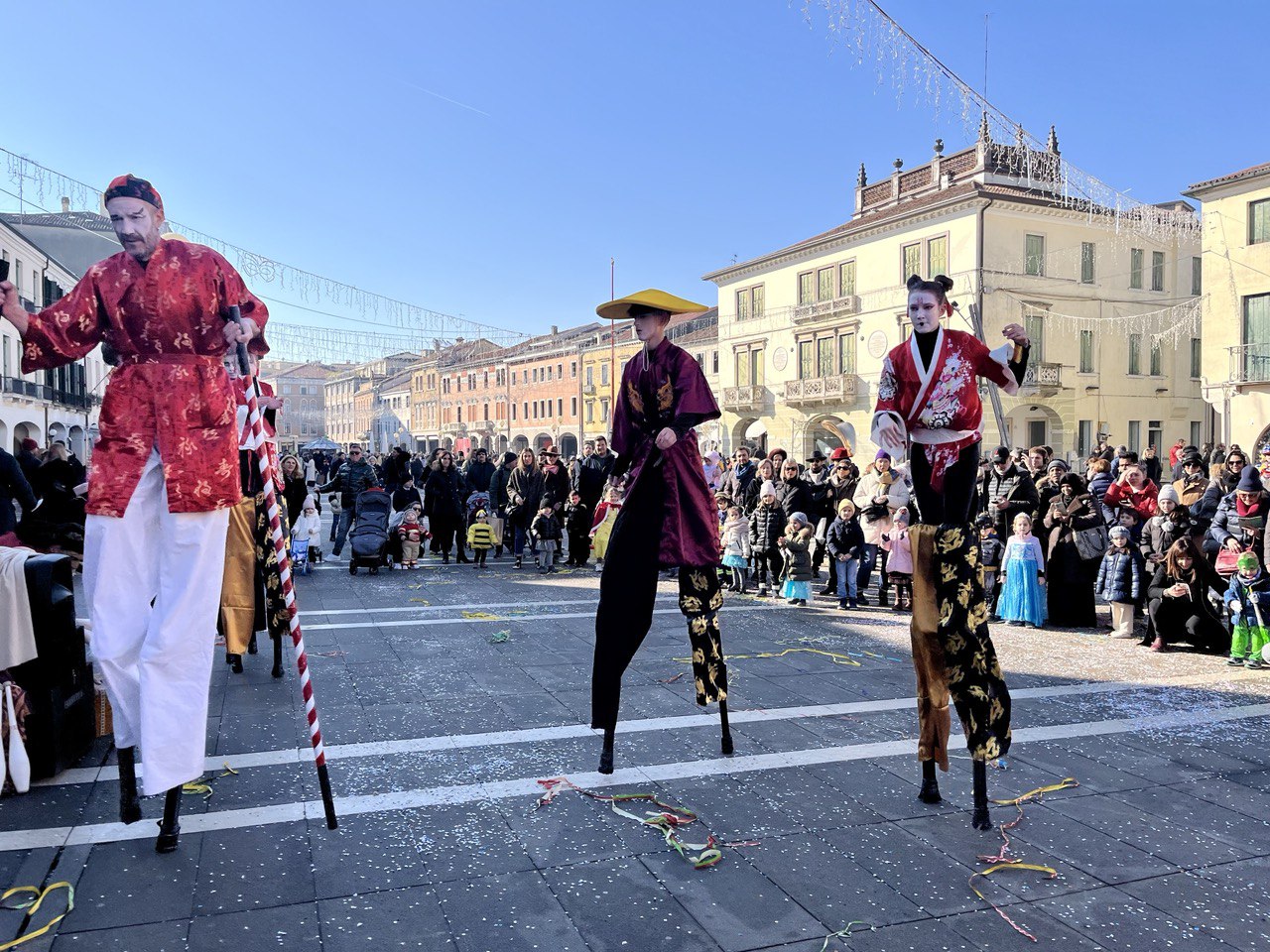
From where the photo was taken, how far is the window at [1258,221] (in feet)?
82.3

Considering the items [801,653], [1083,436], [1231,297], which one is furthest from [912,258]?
[801,653]

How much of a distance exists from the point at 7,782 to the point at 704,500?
→ 321cm

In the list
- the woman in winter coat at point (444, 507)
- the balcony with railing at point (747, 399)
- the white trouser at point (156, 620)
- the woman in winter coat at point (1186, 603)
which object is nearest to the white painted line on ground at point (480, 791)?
the white trouser at point (156, 620)

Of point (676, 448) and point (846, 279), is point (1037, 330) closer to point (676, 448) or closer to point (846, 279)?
point (846, 279)

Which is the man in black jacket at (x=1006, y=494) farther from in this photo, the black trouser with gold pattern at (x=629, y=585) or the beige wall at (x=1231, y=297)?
the beige wall at (x=1231, y=297)

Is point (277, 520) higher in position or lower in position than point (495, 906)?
higher

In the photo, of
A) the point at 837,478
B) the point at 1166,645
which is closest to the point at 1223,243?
the point at 837,478

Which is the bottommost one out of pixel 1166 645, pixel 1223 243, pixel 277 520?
pixel 1166 645

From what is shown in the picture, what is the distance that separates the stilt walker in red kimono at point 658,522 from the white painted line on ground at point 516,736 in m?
0.56

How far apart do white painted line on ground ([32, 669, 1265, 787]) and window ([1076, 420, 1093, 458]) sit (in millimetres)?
31510

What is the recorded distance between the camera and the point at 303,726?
494cm

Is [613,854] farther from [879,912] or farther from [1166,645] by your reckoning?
[1166,645]

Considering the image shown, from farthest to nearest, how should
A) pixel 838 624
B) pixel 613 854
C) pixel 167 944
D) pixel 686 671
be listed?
pixel 838 624 → pixel 686 671 → pixel 613 854 → pixel 167 944

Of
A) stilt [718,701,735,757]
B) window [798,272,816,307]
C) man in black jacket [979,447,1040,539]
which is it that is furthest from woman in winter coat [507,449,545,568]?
window [798,272,816,307]
